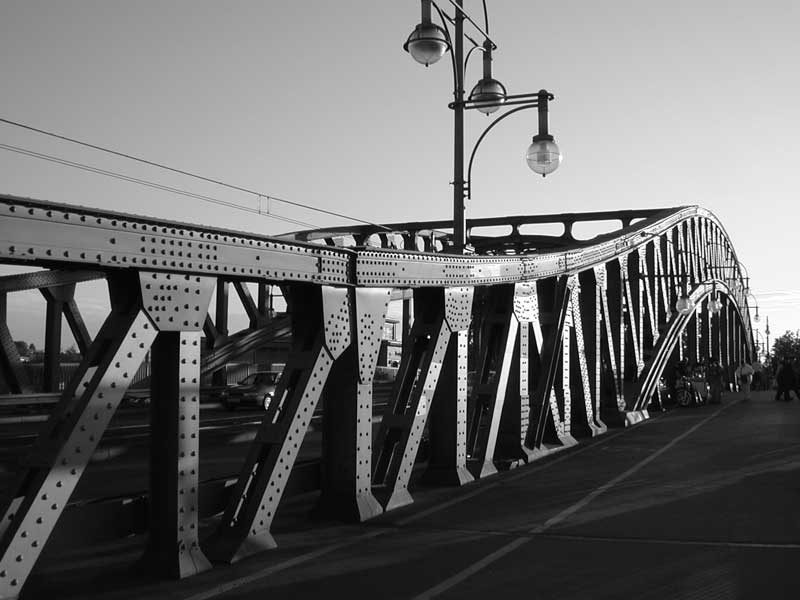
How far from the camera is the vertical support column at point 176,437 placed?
7.34 m

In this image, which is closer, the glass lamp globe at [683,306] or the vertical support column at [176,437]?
the vertical support column at [176,437]

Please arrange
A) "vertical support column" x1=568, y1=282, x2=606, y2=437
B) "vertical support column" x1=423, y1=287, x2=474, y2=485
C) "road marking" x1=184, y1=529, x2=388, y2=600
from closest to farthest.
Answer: "road marking" x1=184, y1=529, x2=388, y2=600 < "vertical support column" x1=423, y1=287, x2=474, y2=485 < "vertical support column" x1=568, y1=282, x2=606, y2=437

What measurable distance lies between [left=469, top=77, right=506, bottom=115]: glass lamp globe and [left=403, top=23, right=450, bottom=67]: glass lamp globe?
173 cm

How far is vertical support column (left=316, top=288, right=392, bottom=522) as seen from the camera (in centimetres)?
966

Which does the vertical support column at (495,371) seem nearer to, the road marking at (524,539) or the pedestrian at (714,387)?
the road marking at (524,539)

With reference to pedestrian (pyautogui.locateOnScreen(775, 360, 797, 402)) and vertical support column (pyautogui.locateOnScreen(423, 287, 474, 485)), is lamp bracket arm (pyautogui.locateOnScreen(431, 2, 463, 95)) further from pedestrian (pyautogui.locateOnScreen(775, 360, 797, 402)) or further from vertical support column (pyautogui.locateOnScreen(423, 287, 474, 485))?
pedestrian (pyautogui.locateOnScreen(775, 360, 797, 402))

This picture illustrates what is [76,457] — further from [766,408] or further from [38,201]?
[766,408]

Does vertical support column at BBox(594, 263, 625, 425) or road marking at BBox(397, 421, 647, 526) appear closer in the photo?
road marking at BBox(397, 421, 647, 526)

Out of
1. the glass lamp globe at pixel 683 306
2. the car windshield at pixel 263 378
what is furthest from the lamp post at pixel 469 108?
the car windshield at pixel 263 378

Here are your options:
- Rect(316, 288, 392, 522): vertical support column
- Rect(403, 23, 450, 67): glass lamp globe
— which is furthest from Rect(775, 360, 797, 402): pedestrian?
Rect(316, 288, 392, 522): vertical support column

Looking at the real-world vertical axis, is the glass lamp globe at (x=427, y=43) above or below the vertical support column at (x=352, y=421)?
above

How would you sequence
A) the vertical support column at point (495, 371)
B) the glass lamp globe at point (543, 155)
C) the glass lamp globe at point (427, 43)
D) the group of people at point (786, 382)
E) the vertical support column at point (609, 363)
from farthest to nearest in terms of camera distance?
1. the group of people at point (786, 382)
2. the vertical support column at point (609, 363)
3. the glass lamp globe at point (543, 155)
4. the vertical support column at point (495, 371)
5. the glass lamp globe at point (427, 43)

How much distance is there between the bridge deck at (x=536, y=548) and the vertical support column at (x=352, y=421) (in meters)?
0.30

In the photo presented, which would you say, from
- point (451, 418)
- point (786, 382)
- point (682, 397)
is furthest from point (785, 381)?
point (451, 418)
